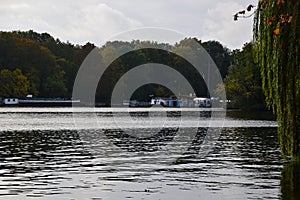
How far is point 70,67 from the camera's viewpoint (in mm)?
142500

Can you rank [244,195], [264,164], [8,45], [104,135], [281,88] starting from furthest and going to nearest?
[8,45]
[104,135]
[264,164]
[244,195]
[281,88]

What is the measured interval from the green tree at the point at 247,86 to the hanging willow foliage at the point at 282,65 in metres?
80.1

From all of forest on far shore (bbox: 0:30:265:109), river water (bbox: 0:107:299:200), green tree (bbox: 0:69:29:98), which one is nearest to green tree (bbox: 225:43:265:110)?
forest on far shore (bbox: 0:30:265:109)

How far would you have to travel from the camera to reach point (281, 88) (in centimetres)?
1620

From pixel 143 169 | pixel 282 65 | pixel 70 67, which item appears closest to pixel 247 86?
pixel 70 67

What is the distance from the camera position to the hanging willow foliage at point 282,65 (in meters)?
15.4

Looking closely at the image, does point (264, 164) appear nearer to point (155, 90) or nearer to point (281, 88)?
point (281, 88)

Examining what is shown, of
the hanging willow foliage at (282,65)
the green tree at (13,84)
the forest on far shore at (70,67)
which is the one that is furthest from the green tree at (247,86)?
the hanging willow foliage at (282,65)

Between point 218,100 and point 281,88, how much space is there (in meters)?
137

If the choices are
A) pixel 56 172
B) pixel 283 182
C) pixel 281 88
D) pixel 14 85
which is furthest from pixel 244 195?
pixel 14 85

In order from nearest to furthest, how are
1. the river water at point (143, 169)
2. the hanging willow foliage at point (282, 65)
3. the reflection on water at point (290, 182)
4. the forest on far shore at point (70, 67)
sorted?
the hanging willow foliage at point (282, 65) < the reflection on water at point (290, 182) < the river water at point (143, 169) < the forest on far shore at point (70, 67)

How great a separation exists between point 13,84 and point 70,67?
15649 mm

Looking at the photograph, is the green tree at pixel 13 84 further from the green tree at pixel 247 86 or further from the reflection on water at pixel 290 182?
the reflection on water at pixel 290 182

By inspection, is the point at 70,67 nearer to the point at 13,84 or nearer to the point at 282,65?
the point at 13,84
